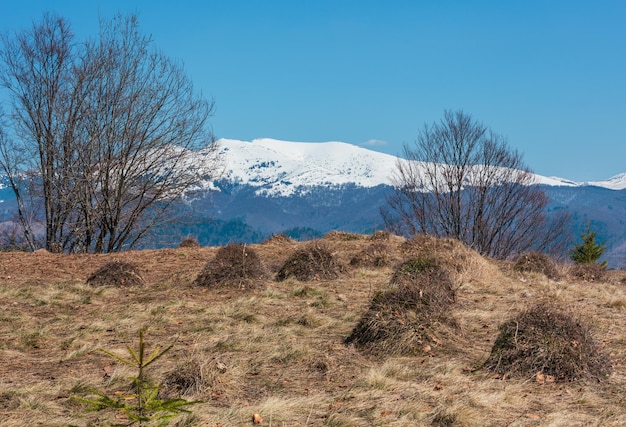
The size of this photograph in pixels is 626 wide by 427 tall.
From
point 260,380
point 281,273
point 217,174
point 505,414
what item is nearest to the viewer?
point 505,414

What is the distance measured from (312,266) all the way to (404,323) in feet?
17.0

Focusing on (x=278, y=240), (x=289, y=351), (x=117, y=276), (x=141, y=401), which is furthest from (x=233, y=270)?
(x=141, y=401)

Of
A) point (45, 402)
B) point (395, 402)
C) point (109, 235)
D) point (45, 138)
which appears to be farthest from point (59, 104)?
point (395, 402)

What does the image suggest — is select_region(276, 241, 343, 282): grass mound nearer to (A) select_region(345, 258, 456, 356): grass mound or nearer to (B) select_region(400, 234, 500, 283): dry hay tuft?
(B) select_region(400, 234, 500, 283): dry hay tuft

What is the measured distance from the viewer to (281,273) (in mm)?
12023

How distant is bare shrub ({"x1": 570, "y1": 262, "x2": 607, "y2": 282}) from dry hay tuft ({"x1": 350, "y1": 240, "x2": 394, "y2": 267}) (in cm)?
456

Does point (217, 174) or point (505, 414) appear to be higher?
point (217, 174)

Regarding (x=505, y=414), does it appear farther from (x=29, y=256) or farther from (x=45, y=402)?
(x=29, y=256)

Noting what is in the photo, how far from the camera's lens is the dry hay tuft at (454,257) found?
12031 mm

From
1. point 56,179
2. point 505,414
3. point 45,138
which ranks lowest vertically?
point 505,414

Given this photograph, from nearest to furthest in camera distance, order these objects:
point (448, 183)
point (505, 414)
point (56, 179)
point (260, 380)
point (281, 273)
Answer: point (505, 414) → point (260, 380) → point (281, 273) → point (56, 179) → point (448, 183)

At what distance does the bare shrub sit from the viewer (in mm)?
14117

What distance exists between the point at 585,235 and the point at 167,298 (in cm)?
2733

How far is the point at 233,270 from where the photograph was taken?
11.1 meters
